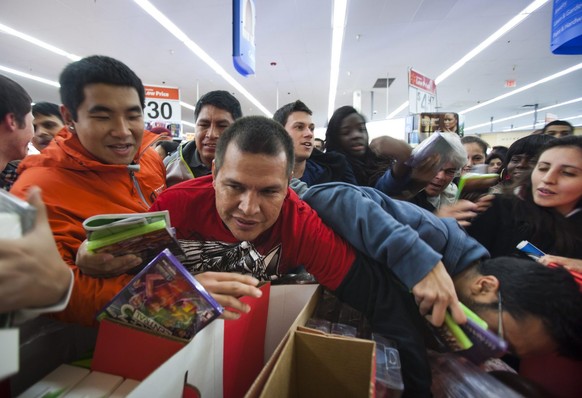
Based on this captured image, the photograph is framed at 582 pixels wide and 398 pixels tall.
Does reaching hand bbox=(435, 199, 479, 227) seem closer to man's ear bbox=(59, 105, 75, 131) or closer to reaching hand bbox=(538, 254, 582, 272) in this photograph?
reaching hand bbox=(538, 254, 582, 272)

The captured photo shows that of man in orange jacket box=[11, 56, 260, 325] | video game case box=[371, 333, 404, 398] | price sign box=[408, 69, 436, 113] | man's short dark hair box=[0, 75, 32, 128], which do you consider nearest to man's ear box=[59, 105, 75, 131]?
man in orange jacket box=[11, 56, 260, 325]

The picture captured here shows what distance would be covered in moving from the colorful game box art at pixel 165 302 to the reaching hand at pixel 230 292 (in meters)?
0.08

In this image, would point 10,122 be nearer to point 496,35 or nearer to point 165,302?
point 165,302

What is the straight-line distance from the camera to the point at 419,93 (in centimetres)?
526

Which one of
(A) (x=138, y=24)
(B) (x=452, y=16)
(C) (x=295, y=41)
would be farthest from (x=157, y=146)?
(B) (x=452, y=16)

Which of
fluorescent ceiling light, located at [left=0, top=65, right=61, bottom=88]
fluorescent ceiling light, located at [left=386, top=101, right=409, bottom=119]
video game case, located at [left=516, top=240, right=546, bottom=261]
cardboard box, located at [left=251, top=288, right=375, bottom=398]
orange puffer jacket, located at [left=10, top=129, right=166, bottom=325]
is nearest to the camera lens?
cardboard box, located at [left=251, top=288, right=375, bottom=398]

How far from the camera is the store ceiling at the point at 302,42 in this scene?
444 cm

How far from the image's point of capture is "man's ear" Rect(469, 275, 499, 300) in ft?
2.96

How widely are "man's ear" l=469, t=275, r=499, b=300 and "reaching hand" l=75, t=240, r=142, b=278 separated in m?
1.07

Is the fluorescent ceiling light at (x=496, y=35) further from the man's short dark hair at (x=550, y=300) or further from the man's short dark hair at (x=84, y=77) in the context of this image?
the man's short dark hair at (x=84, y=77)

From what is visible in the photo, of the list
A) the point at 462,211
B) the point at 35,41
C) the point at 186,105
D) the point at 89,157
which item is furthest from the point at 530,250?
the point at 186,105

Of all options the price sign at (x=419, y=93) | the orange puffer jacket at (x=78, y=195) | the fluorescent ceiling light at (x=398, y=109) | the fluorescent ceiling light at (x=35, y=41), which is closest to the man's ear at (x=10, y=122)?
the orange puffer jacket at (x=78, y=195)

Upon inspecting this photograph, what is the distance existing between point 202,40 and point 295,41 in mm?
1838

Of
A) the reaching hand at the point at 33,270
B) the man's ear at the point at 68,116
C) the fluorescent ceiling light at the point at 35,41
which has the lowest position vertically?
the reaching hand at the point at 33,270
